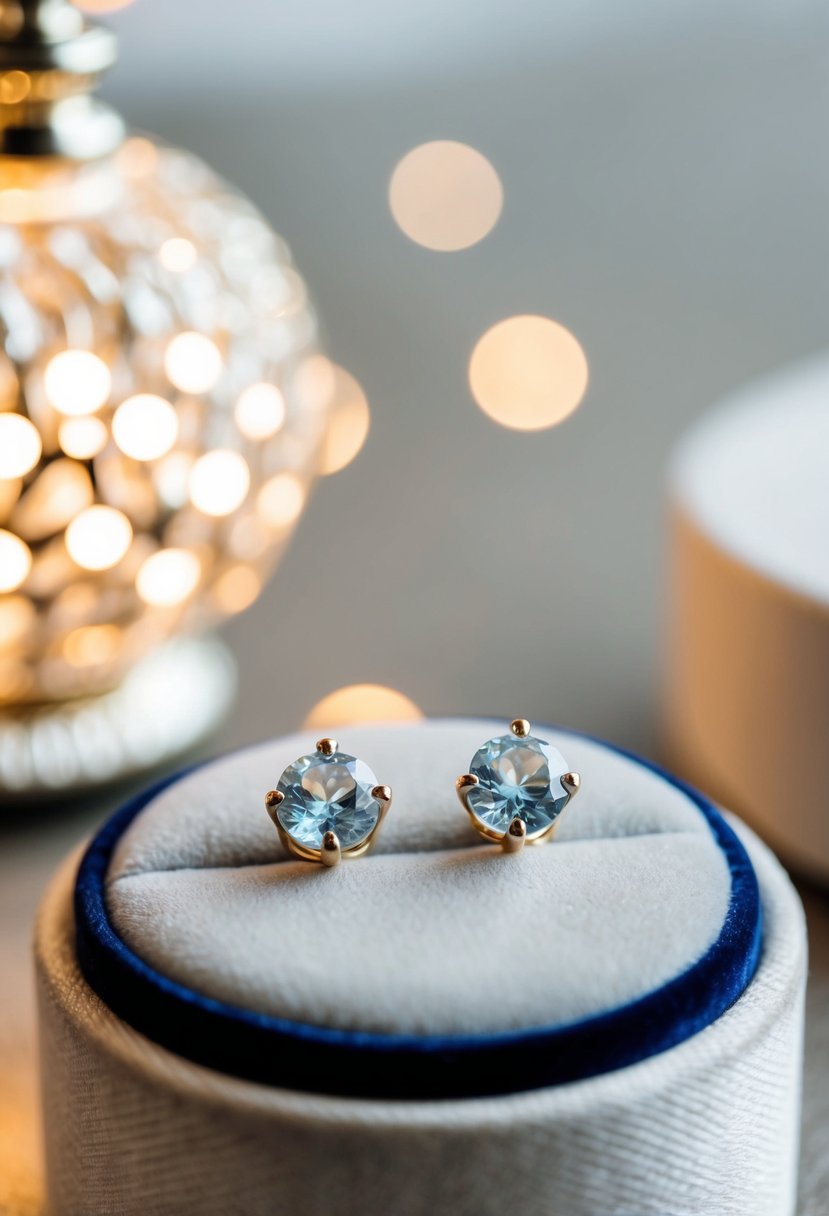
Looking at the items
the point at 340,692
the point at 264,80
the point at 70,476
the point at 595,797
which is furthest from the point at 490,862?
the point at 264,80

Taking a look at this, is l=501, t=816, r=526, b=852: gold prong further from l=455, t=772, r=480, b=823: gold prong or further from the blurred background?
the blurred background

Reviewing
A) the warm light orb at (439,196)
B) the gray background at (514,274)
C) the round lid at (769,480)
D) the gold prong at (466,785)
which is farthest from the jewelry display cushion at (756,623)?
the warm light orb at (439,196)

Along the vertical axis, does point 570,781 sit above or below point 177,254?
below

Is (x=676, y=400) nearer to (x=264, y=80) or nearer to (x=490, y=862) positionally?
(x=264, y=80)

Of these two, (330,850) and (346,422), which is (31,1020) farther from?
(346,422)

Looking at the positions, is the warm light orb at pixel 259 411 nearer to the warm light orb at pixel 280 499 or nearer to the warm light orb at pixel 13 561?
the warm light orb at pixel 280 499

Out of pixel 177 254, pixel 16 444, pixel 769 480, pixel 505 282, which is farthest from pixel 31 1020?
pixel 505 282

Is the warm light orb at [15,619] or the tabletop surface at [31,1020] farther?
the warm light orb at [15,619]
